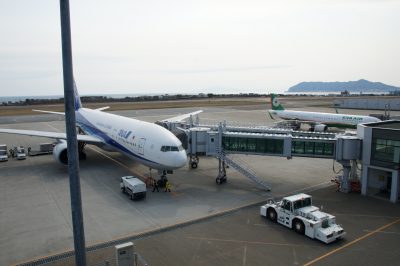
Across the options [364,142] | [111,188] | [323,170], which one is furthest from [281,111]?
[111,188]

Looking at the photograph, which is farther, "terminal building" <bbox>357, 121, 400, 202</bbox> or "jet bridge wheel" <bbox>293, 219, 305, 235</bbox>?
"terminal building" <bbox>357, 121, 400, 202</bbox>

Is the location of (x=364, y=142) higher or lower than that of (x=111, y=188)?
higher

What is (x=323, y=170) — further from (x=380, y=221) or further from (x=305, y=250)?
(x=305, y=250)

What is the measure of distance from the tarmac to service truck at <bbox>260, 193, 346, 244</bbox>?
1.59ft

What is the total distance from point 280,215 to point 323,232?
2.99 m

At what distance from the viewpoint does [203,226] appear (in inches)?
784

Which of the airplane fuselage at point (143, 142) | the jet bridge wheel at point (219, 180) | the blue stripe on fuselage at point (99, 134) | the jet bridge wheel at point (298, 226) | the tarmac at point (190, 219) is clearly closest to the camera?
the tarmac at point (190, 219)

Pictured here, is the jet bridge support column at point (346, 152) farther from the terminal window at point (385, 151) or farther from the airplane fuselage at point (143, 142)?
the airplane fuselage at point (143, 142)

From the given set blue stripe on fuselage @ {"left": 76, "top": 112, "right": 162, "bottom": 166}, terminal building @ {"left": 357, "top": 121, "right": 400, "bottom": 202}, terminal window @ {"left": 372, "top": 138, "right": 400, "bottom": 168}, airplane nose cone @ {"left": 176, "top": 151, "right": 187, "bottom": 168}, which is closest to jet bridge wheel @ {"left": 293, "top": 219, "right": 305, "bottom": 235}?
airplane nose cone @ {"left": 176, "top": 151, "right": 187, "bottom": 168}

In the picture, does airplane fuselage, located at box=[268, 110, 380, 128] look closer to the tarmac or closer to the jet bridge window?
the tarmac

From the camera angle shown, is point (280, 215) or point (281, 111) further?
point (281, 111)

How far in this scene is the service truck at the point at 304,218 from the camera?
1798cm

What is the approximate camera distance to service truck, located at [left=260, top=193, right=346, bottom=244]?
59.0 ft

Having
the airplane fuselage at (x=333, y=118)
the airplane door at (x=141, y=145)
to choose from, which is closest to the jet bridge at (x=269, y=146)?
the airplane door at (x=141, y=145)
